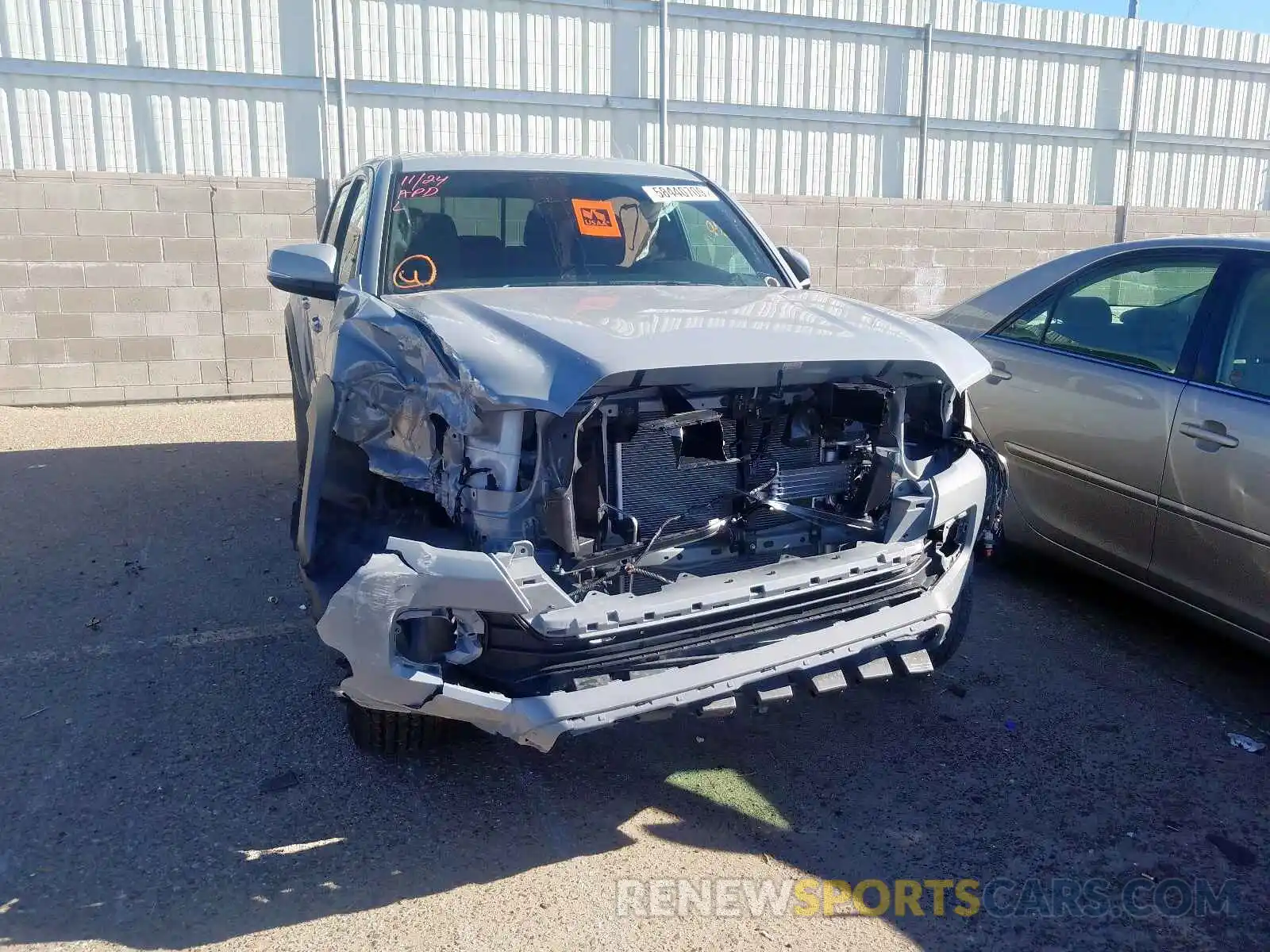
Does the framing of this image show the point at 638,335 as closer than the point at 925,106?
Yes

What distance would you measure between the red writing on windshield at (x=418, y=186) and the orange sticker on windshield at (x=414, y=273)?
0.33m

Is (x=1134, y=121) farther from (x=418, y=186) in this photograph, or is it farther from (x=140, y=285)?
(x=418, y=186)

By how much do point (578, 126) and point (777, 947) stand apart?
1016 centimetres

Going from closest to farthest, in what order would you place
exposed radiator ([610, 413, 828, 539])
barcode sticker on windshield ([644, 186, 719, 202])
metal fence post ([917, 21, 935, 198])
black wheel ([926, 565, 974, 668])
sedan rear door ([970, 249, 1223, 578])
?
exposed radiator ([610, 413, 828, 539]) < black wheel ([926, 565, 974, 668]) < sedan rear door ([970, 249, 1223, 578]) < barcode sticker on windshield ([644, 186, 719, 202]) < metal fence post ([917, 21, 935, 198])

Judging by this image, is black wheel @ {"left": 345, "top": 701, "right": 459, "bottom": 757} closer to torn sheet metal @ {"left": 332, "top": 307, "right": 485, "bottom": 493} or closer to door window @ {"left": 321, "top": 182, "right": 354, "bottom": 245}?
torn sheet metal @ {"left": 332, "top": 307, "right": 485, "bottom": 493}

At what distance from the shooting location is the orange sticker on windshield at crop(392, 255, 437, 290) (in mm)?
3977

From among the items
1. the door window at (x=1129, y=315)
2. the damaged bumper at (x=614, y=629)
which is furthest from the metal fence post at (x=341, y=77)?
the damaged bumper at (x=614, y=629)

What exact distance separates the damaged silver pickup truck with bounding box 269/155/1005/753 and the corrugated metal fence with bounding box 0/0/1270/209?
7470 mm

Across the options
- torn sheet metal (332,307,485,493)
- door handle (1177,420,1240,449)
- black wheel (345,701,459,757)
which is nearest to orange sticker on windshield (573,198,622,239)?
torn sheet metal (332,307,485,493)

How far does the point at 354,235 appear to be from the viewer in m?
4.57

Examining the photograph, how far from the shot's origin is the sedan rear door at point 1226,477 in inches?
143

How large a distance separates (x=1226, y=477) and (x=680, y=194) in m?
2.54

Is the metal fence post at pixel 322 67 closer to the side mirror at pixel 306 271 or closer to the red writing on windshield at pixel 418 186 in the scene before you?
the red writing on windshield at pixel 418 186

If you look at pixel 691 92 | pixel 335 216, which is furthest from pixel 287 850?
pixel 691 92
